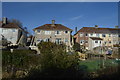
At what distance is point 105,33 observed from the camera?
31.5m

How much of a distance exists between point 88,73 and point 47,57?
5.34 ft

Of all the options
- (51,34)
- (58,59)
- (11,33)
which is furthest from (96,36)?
(58,59)

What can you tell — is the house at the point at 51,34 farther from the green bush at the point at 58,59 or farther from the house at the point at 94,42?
the green bush at the point at 58,59

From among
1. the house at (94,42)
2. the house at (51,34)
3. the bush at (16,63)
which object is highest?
the house at (51,34)

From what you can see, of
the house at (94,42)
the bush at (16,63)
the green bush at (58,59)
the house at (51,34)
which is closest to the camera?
the green bush at (58,59)

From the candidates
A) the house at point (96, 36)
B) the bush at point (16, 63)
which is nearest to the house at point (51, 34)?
the house at point (96, 36)

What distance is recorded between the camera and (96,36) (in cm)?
3114

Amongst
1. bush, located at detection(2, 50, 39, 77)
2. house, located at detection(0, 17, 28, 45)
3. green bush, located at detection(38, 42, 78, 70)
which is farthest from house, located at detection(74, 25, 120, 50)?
green bush, located at detection(38, 42, 78, 70)

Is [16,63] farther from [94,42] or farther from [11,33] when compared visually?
[94,42]

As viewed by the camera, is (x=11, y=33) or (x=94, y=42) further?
(x=94, y=42)

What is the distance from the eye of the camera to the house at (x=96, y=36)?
1208 inches

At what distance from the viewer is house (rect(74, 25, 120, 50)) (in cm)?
3068

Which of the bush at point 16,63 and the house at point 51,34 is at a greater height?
the house at point 51,34

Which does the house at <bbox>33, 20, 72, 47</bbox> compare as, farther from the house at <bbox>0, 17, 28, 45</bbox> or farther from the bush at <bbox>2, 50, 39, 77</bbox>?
the bush at <bbox>2, 50, 39, 77</bbox>
